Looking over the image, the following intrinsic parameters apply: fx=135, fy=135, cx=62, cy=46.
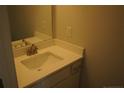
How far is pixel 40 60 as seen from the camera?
170 cm

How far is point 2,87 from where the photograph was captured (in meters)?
0.60

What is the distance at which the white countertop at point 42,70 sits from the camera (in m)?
1.20

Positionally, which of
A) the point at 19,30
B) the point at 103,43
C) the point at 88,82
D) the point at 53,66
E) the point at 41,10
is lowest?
the point at 88,82

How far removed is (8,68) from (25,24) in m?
1.10

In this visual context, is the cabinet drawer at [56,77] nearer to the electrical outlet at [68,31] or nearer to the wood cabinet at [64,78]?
the wood cabinet at [64,78]

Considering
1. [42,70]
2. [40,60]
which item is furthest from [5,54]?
[40,60]

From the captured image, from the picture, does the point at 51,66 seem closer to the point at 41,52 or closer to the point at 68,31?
the point at 41,52

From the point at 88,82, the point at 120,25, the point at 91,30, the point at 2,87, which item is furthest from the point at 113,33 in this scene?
the point at 2,87

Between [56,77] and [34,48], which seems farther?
[34,48]

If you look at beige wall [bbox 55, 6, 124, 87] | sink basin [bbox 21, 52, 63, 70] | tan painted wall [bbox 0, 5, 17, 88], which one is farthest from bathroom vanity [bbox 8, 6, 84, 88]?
tan painted wall [bbox 0, 5, 17, 88]

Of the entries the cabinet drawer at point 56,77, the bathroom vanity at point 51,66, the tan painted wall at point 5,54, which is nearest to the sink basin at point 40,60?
the bathroom vanity at point 51,66

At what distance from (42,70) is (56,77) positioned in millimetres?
169

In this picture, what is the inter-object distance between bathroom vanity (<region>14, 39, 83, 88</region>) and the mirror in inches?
5.1
